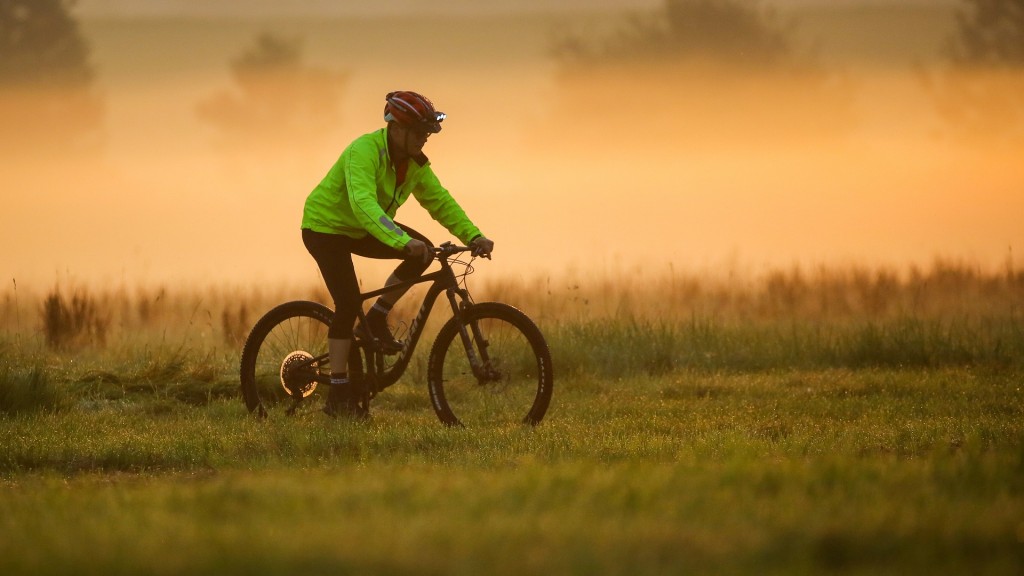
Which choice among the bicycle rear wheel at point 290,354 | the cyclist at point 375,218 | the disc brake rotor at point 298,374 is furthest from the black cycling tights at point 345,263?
the disc brake rotor at point 298,374

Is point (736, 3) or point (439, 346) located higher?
point (736, 3)

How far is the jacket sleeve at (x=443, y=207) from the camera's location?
408 inches

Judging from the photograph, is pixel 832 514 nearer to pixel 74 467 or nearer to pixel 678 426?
pixel 678 426

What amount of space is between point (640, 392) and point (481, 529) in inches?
296

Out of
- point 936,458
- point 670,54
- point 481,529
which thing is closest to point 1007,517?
point 936,458

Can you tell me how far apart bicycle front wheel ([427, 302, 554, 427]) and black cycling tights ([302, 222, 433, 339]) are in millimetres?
583

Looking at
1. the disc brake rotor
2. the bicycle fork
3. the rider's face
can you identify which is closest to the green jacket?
the rider's face

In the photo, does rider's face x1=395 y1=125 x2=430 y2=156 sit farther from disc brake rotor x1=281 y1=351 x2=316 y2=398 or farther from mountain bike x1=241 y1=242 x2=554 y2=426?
disc brake rotor x1=281 y1=351 x2=316 y2=398

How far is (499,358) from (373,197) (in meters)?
1.50

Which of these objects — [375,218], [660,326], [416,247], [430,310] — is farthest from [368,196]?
[660,326]

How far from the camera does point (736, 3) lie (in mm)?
47094

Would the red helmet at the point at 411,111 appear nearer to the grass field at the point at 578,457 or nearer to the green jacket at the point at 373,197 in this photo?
the green jacket at the point at 373,197

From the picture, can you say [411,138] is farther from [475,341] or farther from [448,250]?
[475,341]

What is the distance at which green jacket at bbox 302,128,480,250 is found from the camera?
31.6 ft
